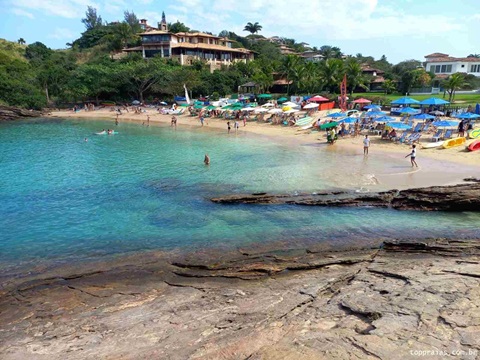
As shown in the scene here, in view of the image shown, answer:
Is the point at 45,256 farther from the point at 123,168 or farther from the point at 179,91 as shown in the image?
the point at 179,91

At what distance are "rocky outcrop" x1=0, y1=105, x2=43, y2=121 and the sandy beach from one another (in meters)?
18.2

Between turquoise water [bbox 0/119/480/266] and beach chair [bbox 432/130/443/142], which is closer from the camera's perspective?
turquoise water [bbox 0/119/480/266]

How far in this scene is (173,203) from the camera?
18234mm

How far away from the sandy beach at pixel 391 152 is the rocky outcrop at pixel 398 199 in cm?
188

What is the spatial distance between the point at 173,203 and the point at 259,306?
399 inches

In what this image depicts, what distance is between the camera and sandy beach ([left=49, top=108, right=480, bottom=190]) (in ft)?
65.5

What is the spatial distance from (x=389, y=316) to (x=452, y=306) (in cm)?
139

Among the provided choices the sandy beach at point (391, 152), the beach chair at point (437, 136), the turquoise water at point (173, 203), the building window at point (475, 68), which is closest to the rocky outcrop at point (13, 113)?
the sandy beach at point (391, 152)

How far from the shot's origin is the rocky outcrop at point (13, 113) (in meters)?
53.8

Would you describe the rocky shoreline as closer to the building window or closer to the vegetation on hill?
the vegetation on hill

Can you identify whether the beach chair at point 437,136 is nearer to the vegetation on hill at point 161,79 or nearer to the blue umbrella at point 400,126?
the blue umbrella at point 400,126

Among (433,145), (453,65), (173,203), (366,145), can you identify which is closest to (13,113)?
(173,203)

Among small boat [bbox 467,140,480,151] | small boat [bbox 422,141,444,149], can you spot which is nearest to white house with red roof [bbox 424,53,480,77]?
small boat [bbox 422,141,444,149]

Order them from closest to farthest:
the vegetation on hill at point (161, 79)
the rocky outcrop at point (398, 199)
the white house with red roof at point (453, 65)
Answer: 1. the rocky outcrop at point (398, 199)
2. the vegetation on hill at point (161, 79)
3. the white house with red roof at point (453, 65)
